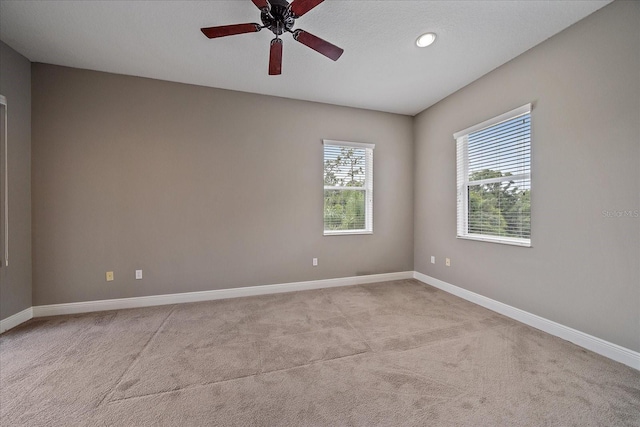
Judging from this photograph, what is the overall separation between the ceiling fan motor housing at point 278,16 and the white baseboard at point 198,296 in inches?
117

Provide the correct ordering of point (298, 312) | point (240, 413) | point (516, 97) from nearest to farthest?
1. point (240, 413)
2. point (516, 97)
3. point (298, 312)

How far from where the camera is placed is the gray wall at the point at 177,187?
2.88 meters

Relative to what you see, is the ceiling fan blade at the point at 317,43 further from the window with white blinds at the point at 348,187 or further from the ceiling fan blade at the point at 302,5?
the window with white blinds at the point at 348,187

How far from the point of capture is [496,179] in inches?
117

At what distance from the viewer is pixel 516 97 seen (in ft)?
8.89

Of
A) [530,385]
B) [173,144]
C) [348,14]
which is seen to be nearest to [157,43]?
[173,144]

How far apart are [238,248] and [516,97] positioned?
3.70 meters

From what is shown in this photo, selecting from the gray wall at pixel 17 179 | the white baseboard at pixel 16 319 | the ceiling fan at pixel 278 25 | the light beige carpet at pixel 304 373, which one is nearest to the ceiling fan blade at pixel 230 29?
the ceiling fan at pixel 278 25

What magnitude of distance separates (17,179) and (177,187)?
1448 millimetres

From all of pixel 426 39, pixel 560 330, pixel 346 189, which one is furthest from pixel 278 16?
pixel 560 330

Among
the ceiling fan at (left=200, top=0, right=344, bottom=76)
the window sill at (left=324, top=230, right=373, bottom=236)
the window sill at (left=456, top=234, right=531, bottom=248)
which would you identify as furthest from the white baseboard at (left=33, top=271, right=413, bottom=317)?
the ceiling fan at (left=200, top=0, right=344, bottom=76)

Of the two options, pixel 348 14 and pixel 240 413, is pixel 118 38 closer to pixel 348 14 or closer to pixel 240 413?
pixel 348 14

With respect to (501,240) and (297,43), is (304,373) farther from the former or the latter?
(297,43)

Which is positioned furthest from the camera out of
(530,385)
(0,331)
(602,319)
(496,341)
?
(0,331)
